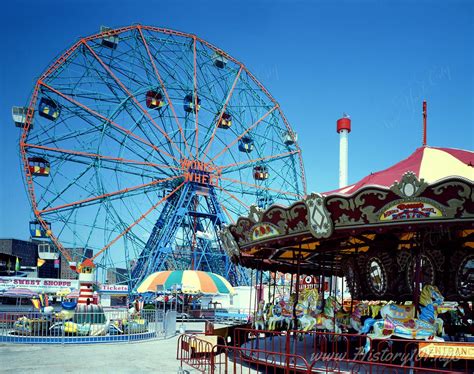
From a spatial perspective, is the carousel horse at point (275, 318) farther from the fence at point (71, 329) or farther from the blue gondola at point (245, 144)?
the blue gondola at point (245, 144)

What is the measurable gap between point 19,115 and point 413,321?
22.2 metres

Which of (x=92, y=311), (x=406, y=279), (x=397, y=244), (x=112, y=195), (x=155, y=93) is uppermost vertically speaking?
(x=155, y=93)

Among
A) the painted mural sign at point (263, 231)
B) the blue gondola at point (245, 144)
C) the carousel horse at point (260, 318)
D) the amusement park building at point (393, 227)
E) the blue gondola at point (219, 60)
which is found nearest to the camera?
the amusement park building at point (393, 227)

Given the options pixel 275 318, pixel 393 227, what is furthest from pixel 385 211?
pixel 275 318

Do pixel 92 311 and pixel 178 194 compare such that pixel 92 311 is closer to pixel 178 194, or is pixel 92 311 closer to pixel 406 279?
pixel 406 279

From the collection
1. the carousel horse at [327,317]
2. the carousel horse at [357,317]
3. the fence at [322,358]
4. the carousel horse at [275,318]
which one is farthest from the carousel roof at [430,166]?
the carousel horse at [275,318]

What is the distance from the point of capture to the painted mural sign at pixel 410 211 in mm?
8211

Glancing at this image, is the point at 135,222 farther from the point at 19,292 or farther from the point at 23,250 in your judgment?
the point at 23,250

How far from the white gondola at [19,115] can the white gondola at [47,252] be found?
598cm

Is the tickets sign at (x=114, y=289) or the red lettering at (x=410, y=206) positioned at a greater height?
the red lettering at (x=410, y=206)

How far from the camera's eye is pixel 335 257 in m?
16.0

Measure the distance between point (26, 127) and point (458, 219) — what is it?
73.1 feet

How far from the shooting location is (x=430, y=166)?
1005cm

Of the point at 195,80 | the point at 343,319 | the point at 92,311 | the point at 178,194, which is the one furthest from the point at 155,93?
the point at 343,319
